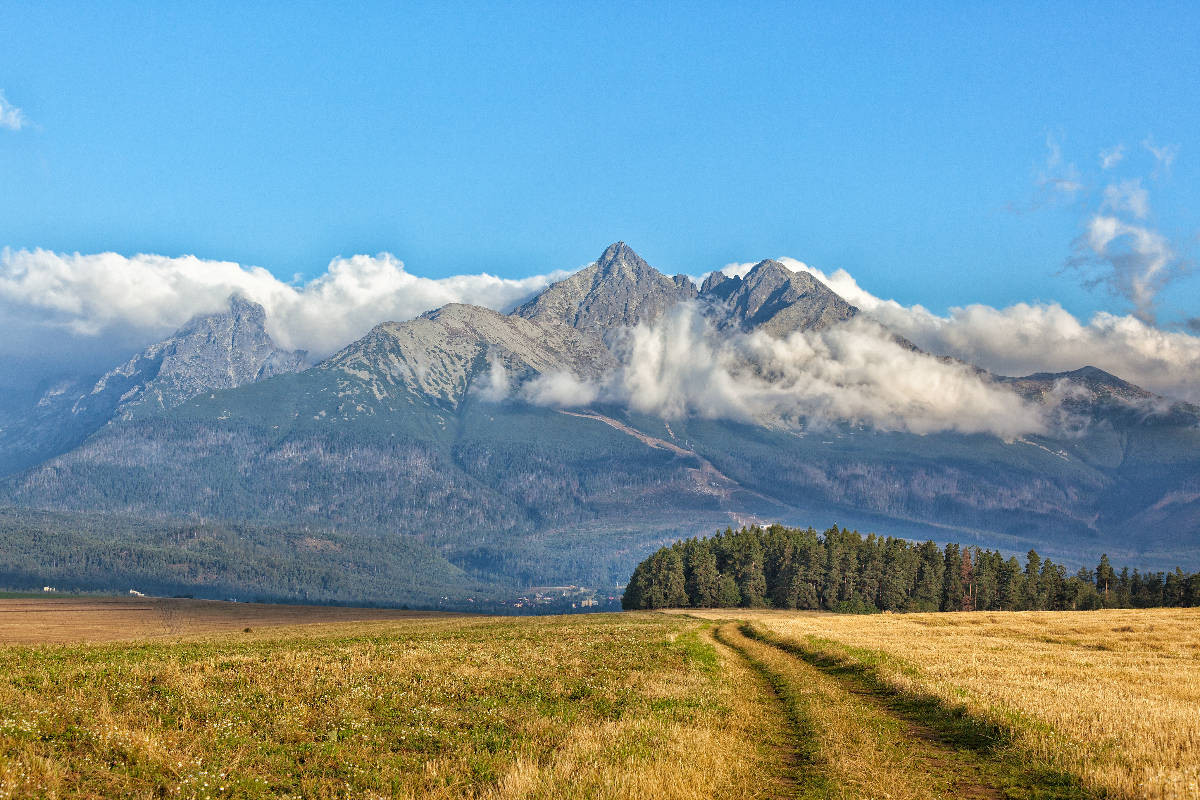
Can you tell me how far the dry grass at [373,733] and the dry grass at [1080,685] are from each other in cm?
681

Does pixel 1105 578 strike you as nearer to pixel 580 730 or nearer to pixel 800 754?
pixel 800 754

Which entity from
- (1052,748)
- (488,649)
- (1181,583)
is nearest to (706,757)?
(1052,748)

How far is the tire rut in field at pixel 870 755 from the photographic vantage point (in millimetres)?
17922

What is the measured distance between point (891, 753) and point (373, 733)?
13.1 meters

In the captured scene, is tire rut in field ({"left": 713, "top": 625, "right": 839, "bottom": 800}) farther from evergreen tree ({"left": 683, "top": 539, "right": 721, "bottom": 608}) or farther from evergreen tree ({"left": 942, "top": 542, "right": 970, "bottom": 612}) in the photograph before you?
evergreen tree ({"left": 942, "top": 542, "right": 970, "bottom": 612})

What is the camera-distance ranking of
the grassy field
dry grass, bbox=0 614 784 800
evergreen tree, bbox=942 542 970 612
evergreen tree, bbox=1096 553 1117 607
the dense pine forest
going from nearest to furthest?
dry grass, bbox=0 614 784 800, the grassy field, the dense pine forest, evergreen tree, bbox=1096 553 1117 607, evergreen tree, bbox=942 542 970 612

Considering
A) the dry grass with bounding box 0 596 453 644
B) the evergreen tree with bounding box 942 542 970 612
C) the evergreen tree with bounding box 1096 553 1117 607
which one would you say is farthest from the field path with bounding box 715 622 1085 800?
the evergreen tree with bounding box 1096 553 1117 607

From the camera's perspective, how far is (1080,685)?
33.7m

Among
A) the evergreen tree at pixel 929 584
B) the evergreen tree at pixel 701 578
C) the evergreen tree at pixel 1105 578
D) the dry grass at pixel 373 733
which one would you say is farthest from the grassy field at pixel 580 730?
the evergreen tree at pixel 1105 578

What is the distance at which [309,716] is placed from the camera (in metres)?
21.9

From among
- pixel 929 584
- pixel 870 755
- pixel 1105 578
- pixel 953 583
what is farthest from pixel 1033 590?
pixel 870 755

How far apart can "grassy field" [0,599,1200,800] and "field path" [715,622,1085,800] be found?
0.09m

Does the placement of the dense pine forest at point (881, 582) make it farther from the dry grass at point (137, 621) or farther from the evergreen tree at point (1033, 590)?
the dry grass at point (137, 621)

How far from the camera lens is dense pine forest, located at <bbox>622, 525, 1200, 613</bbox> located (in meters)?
170
